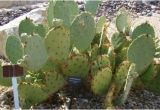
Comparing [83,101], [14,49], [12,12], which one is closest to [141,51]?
[83,101]

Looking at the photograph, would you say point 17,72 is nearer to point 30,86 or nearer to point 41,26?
point 30,86

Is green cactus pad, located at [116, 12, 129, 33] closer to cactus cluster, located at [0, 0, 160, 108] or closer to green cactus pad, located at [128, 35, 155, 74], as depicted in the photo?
cactus cluster, located at [0, 0, 160, 108]

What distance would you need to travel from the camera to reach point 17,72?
3.77 meters

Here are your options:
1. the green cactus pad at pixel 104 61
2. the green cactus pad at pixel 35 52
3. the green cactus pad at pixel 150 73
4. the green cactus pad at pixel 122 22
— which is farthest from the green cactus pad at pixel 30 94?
the green cactus pad at pixel 122 22

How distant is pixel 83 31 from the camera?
4.43 meters

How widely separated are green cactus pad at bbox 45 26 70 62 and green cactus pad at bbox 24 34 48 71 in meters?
0.10

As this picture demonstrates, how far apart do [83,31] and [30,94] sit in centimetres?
77

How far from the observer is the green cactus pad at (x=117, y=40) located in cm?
464

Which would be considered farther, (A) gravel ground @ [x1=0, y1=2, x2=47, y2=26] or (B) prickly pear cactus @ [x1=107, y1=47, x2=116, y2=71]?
(A) gravel ground @ [x1=0, y1=2, x2=47, y2=26]

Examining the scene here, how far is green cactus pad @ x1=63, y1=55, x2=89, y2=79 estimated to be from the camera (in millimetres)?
4293

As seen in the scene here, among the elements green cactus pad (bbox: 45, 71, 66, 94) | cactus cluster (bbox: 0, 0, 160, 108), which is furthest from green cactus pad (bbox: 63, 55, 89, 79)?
green cactus pad (bbox: 45, 71, 66, 94)

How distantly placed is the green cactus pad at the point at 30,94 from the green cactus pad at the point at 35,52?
0.20 m

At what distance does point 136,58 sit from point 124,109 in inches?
18.3

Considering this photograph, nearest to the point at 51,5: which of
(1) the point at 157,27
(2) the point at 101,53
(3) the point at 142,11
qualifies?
(2) the point at 101,53
